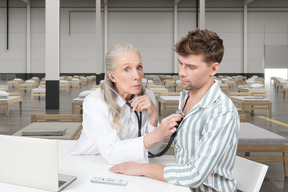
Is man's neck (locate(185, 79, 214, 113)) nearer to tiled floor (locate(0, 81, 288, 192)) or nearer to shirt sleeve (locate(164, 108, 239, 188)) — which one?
shirt sleeve (locate(164, 108, 239, 188))

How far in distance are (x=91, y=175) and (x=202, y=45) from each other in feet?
2.49

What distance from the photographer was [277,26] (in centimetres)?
2542

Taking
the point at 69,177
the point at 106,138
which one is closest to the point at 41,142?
the point at 69,177

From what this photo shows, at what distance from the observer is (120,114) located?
180 cm

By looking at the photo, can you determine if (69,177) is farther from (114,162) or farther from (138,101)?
(138,101)

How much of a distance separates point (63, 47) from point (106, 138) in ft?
80.7

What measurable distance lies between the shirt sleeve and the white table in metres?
0.05

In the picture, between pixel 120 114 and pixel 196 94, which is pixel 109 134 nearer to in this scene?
pixel 120 114

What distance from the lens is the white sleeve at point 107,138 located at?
1599 mm

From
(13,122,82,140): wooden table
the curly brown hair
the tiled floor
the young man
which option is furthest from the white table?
the tiled floor

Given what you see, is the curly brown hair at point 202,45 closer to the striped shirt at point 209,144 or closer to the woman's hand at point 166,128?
the striped shirt at point 209,144

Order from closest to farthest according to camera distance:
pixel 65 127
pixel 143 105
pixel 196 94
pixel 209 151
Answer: pixel 209 151
pixel 196 94
pixel 143 105
pixel 65 127

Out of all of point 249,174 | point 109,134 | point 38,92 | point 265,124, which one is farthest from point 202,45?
point 38,92

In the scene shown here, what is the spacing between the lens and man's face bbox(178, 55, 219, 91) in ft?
4.93
